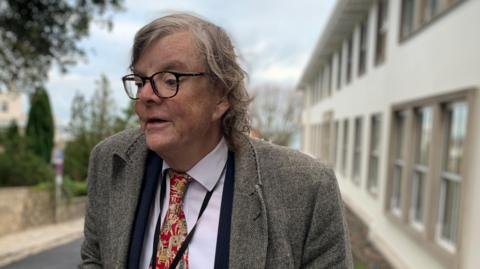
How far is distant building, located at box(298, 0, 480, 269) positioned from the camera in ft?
16.5

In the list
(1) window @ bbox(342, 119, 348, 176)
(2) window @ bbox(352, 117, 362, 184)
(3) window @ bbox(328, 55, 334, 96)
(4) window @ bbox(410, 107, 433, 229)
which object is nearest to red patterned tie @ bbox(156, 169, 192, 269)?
(4) window @ bbox(410, 107, 433, 229)

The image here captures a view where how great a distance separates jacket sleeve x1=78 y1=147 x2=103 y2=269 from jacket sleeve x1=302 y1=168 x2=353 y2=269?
2.51 feet

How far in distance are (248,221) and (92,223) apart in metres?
0.63

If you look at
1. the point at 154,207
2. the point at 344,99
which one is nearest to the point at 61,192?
the point at 344,99

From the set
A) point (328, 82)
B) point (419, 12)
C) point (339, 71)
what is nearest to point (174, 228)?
point (419, 12)

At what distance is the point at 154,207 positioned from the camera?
159 centimetres

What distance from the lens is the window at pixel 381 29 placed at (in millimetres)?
9977

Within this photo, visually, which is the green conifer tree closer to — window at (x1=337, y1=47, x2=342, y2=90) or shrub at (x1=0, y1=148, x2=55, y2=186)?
shrub at (x1=0, y1=148, x2=55, y2=186)

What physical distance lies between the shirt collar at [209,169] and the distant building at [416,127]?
402 centimetres

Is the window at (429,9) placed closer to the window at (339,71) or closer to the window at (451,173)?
the window at (451,173)

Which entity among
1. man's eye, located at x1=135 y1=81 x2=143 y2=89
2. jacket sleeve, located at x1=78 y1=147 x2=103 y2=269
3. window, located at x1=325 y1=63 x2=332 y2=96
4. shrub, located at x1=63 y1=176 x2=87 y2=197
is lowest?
shrub, located at x1=63 y1=176 x2=87 y2=197

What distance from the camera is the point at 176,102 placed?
1411 millimetres

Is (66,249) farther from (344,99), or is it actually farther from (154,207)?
(344,99)

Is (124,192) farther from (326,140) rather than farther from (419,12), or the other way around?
(326,140)
